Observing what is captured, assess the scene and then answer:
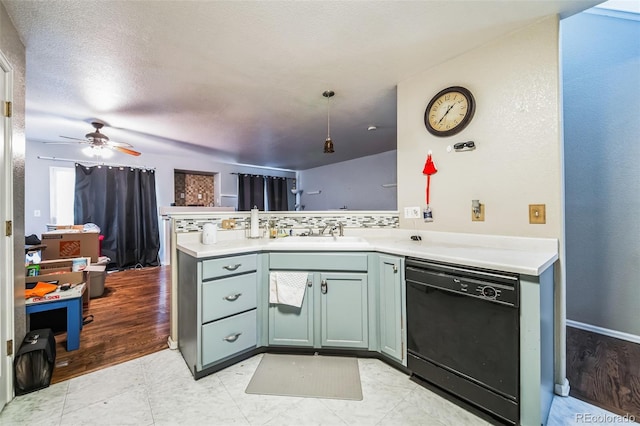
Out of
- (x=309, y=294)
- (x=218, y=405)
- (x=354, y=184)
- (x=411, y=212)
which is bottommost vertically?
(x=218, y=405)

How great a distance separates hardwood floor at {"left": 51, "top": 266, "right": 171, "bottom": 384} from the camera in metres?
1.87

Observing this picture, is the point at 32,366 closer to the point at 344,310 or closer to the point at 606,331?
the point at 344,310

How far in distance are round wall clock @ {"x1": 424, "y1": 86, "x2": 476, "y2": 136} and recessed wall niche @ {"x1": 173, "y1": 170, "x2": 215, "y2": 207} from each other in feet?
17.0

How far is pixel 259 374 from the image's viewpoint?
1.70 m

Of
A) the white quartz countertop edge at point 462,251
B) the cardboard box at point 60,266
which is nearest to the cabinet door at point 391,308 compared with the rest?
the white quartz countertop edge at point 462,251

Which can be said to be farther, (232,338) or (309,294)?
(309,294)

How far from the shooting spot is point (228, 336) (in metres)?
1.73

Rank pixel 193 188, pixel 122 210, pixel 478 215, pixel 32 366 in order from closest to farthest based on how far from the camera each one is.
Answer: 1. pixel 32 366
2. pixel 478 215
3. pixel 122 210
4. pixel 193 188

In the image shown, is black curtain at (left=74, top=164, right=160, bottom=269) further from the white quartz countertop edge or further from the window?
the white quartz countertop edge

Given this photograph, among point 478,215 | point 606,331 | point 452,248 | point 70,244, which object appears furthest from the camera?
point 70,244

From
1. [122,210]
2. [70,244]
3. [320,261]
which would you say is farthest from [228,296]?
[122,210]

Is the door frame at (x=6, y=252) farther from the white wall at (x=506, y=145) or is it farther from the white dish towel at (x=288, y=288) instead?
the white wall at (x=506, y=145)

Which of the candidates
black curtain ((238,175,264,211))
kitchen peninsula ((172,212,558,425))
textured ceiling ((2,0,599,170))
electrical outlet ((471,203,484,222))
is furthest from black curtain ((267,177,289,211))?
electrical outlet ((471,203,484,222))

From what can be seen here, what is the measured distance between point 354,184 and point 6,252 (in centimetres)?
525
